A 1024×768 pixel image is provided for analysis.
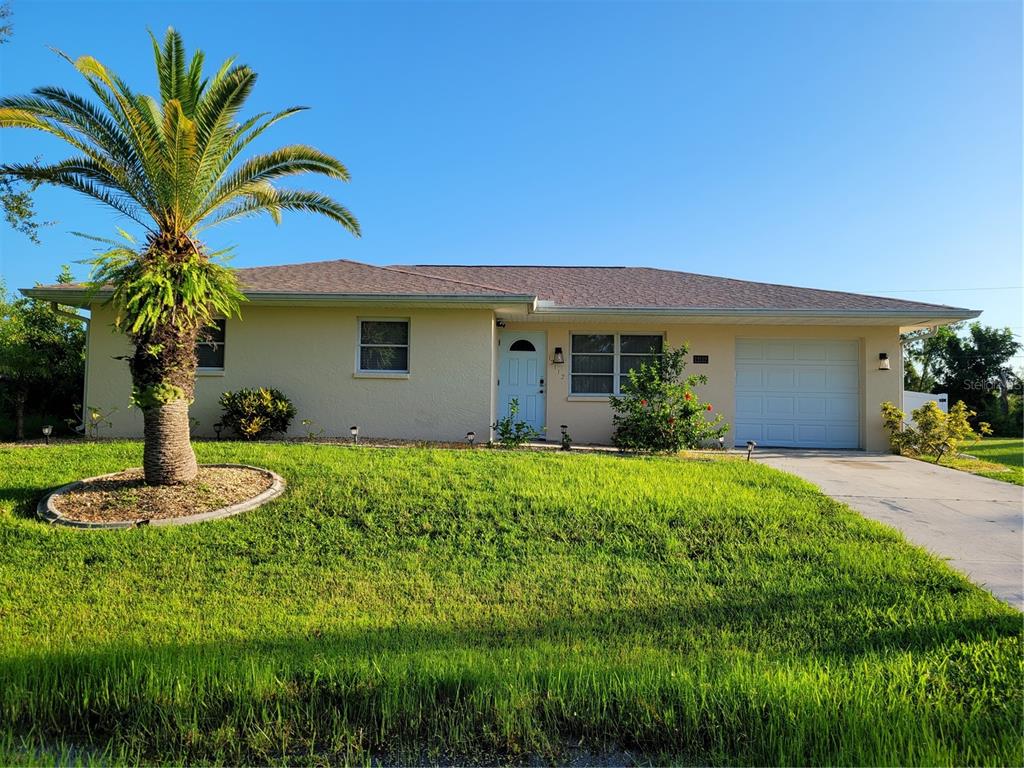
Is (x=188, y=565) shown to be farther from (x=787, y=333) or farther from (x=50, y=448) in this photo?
(x=787, y=333)

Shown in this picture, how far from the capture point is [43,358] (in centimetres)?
1297

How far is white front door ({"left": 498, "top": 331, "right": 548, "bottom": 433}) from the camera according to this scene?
12523mm

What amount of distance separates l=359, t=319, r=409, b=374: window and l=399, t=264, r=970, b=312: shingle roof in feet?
10.1

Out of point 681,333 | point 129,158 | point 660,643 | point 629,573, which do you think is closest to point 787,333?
point 681,333

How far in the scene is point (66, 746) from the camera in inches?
97.5

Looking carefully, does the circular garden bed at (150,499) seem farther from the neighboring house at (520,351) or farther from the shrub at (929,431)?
the shrub at (929,431)

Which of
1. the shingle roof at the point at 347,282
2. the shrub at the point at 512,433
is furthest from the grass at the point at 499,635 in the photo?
the shingle roof at the point at 347,282

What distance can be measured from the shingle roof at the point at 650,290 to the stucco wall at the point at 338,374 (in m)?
2.35

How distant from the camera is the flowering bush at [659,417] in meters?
10.3

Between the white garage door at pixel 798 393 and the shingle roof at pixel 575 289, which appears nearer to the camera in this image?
the shingle roof at pixel 575 289

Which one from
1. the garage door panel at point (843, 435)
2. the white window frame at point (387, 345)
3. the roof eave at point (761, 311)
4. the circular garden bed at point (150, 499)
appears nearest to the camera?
the circular garden bed at point (150, 499)

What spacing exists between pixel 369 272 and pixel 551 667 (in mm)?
11350

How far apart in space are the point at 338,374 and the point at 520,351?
418cm

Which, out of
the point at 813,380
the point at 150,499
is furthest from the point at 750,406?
the point at 150,499
